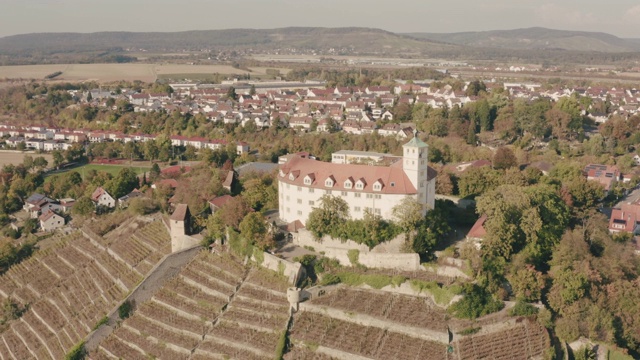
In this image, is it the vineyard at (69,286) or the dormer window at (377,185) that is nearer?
the dormer window at (377,185)

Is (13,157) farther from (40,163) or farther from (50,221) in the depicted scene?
(50,221)

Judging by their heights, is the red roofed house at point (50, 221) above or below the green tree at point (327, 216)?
below

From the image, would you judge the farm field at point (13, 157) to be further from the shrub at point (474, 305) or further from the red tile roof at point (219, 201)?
the shrub at point (474, 305)

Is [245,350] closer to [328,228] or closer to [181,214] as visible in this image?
[328,228]

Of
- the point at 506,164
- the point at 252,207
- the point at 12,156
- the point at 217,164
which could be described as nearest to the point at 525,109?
the point at 506,164

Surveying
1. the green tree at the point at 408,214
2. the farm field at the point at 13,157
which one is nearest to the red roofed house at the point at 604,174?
the green tree at the point at 408,214

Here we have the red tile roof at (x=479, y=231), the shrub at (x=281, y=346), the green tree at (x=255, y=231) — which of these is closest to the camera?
the shrub at (x=281, y=346)

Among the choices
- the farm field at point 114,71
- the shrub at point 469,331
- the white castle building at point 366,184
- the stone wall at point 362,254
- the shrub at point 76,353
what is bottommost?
the shrub at point 76,353
